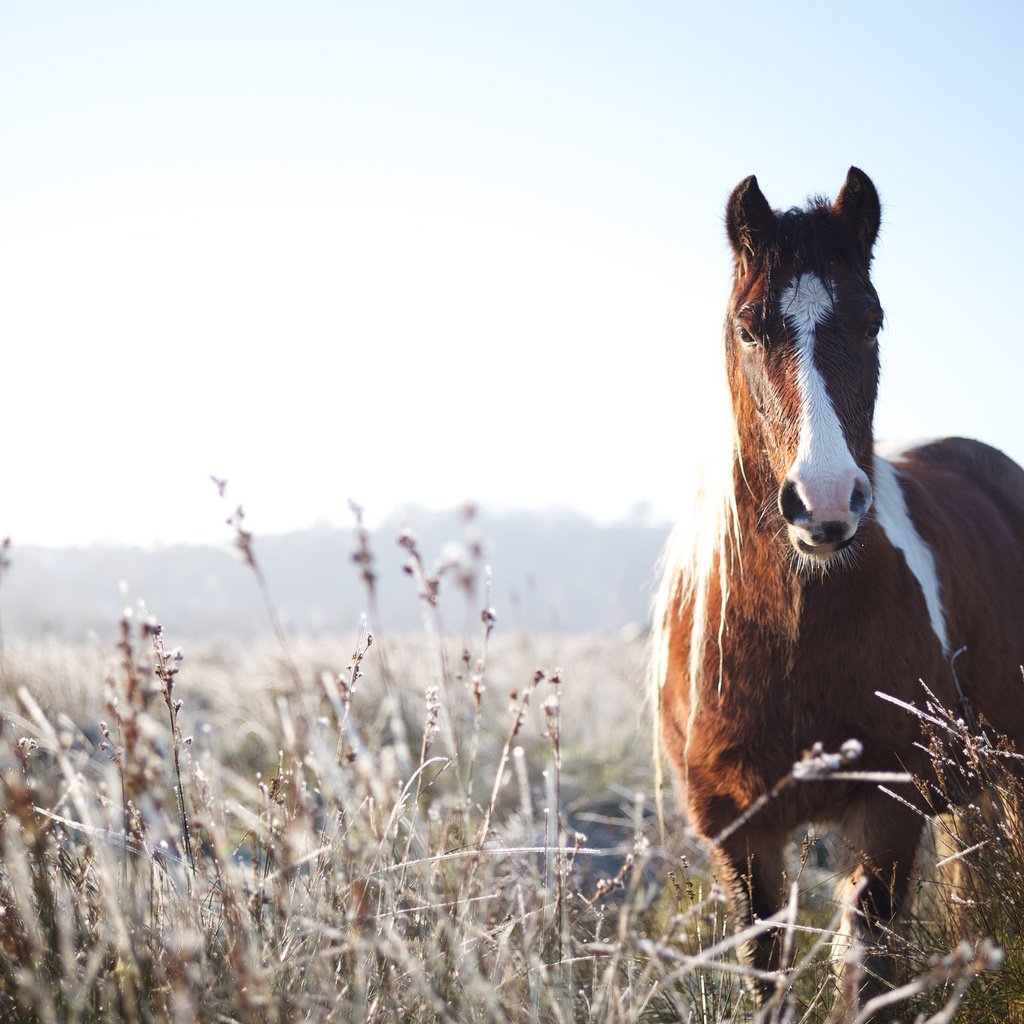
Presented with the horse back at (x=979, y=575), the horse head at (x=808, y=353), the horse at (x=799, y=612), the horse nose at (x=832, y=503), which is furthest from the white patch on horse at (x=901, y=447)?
the horse nose at (x=832, y=503)

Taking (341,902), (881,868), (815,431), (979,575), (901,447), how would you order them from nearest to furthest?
(341,902), (815,431), (881,868), (979,575), (901,447)

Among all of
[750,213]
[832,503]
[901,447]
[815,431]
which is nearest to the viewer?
[832,503]

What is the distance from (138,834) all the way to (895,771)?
1.93m

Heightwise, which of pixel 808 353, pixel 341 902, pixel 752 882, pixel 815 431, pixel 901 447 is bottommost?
pixel 752 882

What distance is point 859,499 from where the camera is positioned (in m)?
1.90

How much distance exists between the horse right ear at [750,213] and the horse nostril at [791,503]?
823 millimetres

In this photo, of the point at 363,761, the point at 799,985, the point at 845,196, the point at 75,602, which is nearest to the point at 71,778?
the point at 363,761

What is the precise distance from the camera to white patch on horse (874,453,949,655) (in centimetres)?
250

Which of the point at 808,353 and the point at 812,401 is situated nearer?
the point at 812,401

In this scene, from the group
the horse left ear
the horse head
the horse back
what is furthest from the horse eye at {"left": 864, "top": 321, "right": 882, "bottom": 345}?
the horse back

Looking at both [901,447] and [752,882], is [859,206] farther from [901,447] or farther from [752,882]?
[752,882]

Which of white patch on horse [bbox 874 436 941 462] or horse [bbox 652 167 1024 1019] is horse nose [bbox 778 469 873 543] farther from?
white patch on horse [bbox 874 436 941 462]

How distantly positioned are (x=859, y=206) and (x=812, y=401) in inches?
32.2

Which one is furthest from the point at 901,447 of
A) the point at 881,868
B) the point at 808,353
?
the point at 881,868
